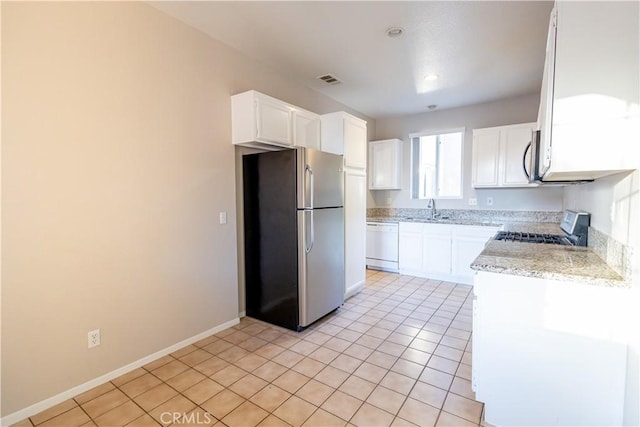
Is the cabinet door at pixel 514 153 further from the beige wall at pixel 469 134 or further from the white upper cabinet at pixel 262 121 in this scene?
the white upper cabinet at pixel 262 121

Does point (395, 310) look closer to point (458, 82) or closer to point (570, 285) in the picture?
point (570, 285)

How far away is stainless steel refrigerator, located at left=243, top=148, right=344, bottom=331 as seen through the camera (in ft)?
9.22

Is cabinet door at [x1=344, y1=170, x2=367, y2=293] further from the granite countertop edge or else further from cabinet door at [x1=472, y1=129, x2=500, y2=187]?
the granite countertop edge

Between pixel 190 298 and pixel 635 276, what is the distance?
2922mm

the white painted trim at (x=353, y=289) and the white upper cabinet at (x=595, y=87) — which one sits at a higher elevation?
the white upper cabinet at (x=595, y=87)

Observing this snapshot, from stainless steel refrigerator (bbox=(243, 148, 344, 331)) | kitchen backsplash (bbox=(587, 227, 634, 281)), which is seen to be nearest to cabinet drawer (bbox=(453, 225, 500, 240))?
kitchen backsplash (bbox=(587, 227, 634, 281))

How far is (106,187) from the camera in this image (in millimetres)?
2100

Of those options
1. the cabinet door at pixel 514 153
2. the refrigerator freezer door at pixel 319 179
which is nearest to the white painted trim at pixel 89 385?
the refrigerator freezer door at pixel 319 179

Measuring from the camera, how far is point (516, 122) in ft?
14.4

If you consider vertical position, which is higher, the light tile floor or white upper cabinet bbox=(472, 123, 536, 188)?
white upper cabinet bbox=(472, 123, 536, 188)

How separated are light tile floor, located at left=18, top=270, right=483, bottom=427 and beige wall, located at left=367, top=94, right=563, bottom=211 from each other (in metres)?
2.32

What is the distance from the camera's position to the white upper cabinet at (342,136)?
3520 mm

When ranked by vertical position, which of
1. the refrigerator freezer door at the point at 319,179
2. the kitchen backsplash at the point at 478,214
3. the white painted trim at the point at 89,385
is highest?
the refrigerator freezer door at the point at 319,179

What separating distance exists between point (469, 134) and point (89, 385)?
544 cm
